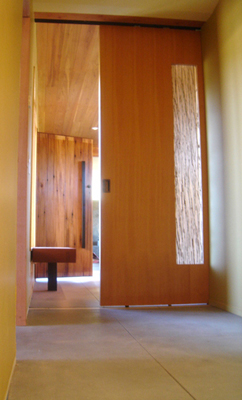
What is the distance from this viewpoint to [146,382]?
1511 mm

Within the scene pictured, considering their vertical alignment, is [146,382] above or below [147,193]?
below

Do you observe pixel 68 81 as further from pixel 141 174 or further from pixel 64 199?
pixel 64 199

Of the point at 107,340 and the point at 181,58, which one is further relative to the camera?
the point at 181,58

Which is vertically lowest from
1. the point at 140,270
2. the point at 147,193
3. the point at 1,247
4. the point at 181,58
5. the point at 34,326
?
the point at 34,326

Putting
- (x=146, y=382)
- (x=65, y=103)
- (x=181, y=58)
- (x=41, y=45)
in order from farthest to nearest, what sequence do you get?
(x=65, y=103) < (x=41, y=45) < (x=181, y=58) < (x=146, y=382)

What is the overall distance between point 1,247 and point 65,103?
13.3ft

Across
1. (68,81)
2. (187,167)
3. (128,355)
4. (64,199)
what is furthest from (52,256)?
(128,355)

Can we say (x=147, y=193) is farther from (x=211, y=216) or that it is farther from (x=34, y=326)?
(x=34, y=326)

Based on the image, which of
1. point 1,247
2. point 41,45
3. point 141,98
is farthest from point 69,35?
point 1,247

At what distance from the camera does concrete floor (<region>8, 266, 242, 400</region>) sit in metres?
1.44

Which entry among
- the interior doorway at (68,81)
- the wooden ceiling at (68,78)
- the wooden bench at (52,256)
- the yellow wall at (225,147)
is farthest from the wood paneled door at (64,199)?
the yellow wall at (225,147)

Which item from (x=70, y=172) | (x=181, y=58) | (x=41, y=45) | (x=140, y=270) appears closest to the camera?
(x=140, y=270)

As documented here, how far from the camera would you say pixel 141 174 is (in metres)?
3.32

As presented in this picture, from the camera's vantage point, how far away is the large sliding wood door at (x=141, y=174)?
3.22 meters
